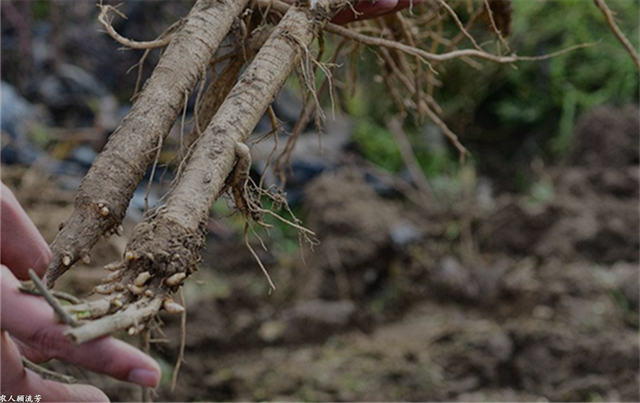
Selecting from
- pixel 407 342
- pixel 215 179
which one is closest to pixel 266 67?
pixel 215 179

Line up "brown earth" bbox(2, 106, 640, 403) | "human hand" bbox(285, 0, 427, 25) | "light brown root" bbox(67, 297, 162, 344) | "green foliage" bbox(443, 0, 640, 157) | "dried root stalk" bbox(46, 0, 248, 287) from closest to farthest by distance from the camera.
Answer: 1. "light brown root" bbox(67, 297, 162, 344)
2. "dried root stalk" bbox(46, 0, 248, 287)
3. "human hand" bbox(285, 0, 427, 25)
4. "brown earth" bbox(2, 106, 640, 403)
5. "green foliage" bbox(443, 0, 640, 157)

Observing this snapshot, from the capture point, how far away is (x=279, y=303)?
368 centimetres

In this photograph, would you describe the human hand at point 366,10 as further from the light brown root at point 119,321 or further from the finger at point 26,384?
the finger at point 26,384

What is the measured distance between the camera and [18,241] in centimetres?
99

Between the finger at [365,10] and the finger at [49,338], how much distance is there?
943mm

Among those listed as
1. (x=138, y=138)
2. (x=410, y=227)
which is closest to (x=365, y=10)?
(x=138, y=138)

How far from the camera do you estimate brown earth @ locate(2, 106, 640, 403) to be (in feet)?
9.53

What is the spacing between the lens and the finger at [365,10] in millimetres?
1617

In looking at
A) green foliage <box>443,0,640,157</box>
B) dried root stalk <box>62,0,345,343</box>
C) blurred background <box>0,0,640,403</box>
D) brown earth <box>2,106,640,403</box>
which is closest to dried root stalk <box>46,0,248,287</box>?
dried root stalk <box>62,0,345,343</box>

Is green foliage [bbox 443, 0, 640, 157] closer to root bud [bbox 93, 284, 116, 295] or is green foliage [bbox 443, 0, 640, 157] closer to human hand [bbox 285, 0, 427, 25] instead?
human hand [bbox 285, 0, 427, 25]

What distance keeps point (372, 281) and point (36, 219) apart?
161 cm

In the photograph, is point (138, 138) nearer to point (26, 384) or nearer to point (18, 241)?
point (18, 241)

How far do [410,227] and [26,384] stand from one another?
3.03 metres

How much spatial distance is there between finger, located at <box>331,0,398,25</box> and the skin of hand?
875 mm
